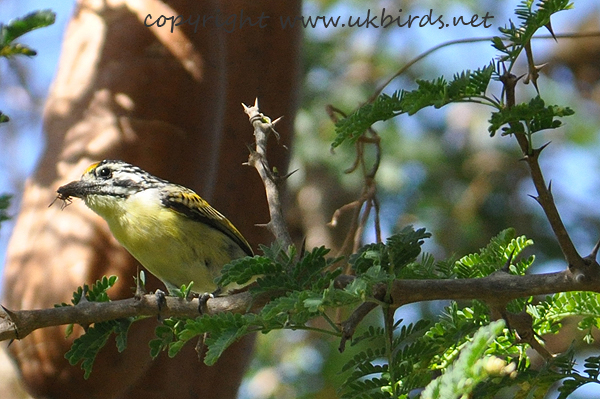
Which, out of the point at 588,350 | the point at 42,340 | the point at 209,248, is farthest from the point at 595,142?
the point at 42,340

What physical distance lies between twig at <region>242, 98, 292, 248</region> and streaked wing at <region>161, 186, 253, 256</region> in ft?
3.29

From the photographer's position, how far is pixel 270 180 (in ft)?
8.73

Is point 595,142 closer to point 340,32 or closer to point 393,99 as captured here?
point 340,32

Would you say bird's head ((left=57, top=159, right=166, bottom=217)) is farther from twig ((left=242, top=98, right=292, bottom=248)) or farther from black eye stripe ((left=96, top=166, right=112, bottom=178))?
twig ((left=242, top=98, right=292, bottom=248))

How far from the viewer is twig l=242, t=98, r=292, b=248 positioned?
2516 mm

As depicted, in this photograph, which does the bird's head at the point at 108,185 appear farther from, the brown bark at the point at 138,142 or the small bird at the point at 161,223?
the brown bark at the point at 138,142

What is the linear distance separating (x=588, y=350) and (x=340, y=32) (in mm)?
4220

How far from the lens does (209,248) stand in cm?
386

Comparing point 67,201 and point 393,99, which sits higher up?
point 393,99

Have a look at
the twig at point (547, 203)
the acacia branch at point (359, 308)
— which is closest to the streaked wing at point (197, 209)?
the acacia branch at point (359, 308)

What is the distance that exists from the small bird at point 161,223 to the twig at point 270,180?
3.54 feet

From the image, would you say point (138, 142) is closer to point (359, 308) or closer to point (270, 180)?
point (270, 180)

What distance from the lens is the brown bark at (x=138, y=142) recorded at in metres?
3.64


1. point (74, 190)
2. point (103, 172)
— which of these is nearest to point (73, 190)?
point (74, 190)
